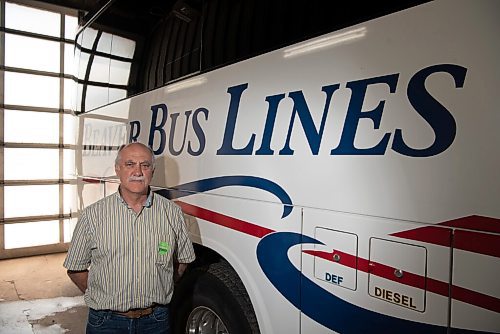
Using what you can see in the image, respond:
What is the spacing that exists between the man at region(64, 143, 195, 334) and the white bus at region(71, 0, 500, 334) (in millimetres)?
399

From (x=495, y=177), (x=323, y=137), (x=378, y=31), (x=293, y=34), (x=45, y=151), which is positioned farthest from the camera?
(x=45, y=151)

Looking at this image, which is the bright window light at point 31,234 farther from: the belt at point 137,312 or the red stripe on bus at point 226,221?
the belt at point 137,312

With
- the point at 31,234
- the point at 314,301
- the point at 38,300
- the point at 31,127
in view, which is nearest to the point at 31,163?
the point at 31,127

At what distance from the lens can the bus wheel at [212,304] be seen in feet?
7.18

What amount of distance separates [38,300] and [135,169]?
367 centimetres

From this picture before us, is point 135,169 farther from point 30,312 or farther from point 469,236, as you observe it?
point 30,312

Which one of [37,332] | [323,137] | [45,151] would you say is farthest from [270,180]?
[45,151]

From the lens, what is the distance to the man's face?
190cm

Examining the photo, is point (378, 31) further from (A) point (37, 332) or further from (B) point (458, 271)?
(A) point (37, 332)

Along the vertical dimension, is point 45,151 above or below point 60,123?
below

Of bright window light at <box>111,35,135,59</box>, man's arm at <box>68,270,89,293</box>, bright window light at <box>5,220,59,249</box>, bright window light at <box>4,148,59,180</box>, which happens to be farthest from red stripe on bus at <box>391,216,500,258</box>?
bright window light at <box>5,220,59,249</box>

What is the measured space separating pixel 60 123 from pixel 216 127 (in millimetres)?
5460

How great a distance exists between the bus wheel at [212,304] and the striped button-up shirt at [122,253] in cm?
45

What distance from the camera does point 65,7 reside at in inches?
257
